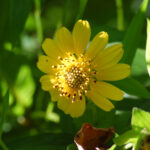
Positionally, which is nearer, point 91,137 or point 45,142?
point 91,137

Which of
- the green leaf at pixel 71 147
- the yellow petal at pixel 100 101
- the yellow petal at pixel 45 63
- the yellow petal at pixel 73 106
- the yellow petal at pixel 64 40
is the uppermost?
the yellow petal at pixel 64 40

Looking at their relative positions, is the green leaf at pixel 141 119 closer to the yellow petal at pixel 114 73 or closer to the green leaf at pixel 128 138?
the green leaf at pixel 128 138

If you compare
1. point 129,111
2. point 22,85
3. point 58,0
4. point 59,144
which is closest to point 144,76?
point 129,111

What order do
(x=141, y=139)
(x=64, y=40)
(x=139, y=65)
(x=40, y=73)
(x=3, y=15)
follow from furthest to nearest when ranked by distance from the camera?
(x=3, y=15)
(x=40, y=73)
(x=139, y=65)
(x=64, y=40)
(x=141, y=139)

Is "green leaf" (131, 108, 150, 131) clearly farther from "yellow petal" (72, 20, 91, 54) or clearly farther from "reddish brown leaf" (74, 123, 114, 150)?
"yellow petal" (72, 20, 91, 54)

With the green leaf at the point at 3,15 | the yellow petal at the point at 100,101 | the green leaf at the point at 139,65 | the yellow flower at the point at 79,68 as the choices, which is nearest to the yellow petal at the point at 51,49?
the yellow flower at the point at 79,68

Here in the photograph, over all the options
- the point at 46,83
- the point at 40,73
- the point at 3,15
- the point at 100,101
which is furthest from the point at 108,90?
the point at 3,15

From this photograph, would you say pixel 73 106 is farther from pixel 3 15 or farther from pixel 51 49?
pixel 3 15

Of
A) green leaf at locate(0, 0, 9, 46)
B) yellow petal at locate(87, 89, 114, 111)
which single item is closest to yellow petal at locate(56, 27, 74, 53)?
yellow petal at locate(87, 89, 114, 111)
